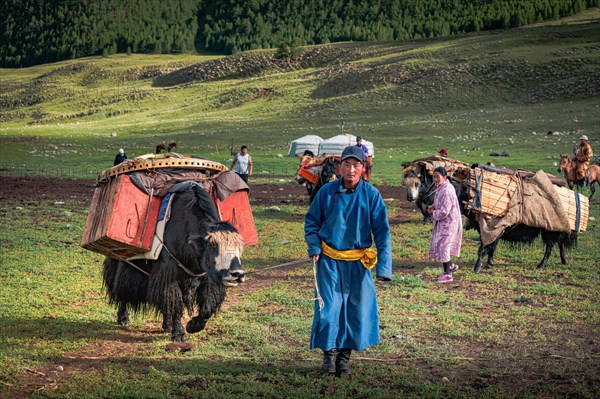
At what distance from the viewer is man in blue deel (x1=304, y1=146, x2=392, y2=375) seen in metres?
6.62

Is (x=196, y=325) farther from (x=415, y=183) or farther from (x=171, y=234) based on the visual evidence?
(x=415, y=183)

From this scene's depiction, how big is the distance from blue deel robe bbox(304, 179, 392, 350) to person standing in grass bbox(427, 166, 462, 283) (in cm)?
484

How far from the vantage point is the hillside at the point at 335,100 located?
5294 cm

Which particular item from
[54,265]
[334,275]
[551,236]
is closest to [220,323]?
[334,275]

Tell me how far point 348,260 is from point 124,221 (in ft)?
8.06

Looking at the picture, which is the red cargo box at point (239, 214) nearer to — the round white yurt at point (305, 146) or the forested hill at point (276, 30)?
the round white yurt at point (305, 146)

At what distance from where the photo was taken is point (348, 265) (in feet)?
22.0

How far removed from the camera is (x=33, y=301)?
31.3ft

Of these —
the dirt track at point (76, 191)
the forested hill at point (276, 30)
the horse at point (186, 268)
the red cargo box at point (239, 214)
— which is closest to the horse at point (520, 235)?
the red cargo box at point (239, 214)

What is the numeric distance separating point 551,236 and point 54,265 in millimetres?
7586

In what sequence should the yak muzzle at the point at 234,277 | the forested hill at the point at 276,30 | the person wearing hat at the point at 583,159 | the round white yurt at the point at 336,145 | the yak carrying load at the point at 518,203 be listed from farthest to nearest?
the forested hill at the point at 276,30 → the round white yurt at the point at 336,145 → the person wearing hat at the point at 583,159 → the yak carrying load at the point at 518,203 → the yak muzzle at the point at 234,277

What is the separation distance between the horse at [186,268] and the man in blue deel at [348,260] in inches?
40.7

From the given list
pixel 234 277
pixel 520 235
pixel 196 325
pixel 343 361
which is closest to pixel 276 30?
pixel 520 235

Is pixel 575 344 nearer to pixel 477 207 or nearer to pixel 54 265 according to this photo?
pixel 477 207
